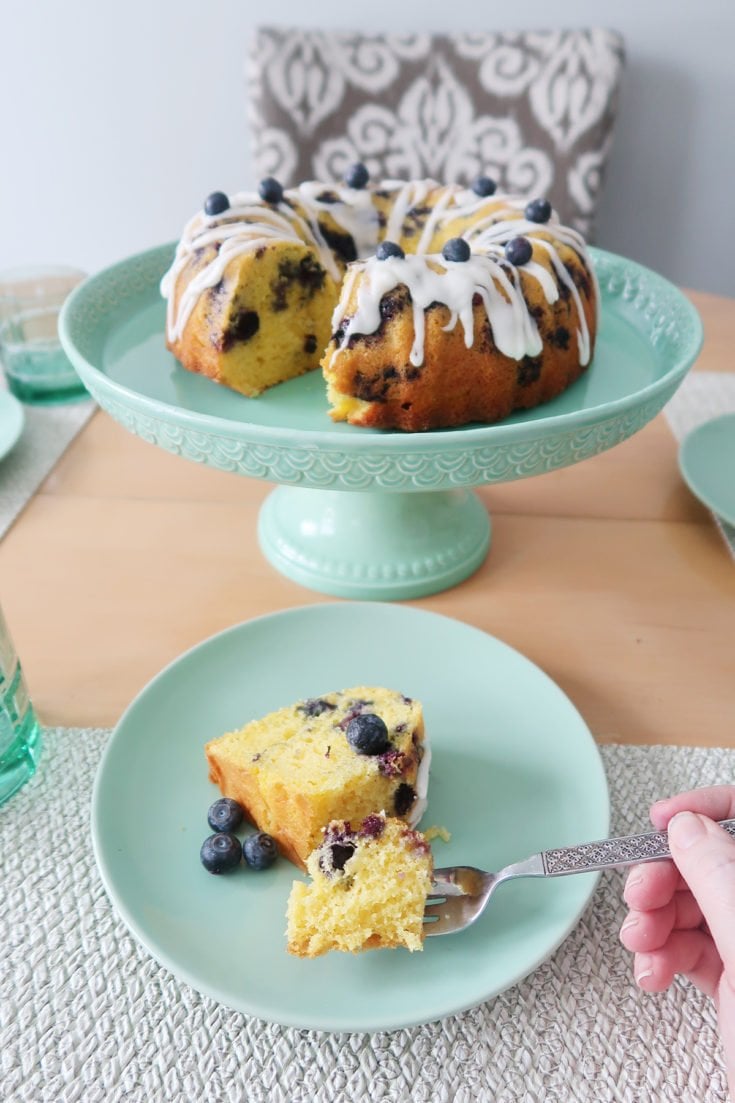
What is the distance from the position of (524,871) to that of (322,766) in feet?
0.52

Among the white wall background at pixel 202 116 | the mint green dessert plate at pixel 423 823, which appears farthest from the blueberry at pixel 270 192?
the white wall background at pixel 202 116

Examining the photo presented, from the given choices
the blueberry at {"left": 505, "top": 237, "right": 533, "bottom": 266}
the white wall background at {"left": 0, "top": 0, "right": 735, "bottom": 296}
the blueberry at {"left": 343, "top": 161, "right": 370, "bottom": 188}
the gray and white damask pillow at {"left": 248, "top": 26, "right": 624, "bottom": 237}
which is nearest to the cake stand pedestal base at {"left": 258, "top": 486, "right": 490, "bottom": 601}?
the blueberry at {"left": 505, "top": 237, "right": 533, "bottom": 266}

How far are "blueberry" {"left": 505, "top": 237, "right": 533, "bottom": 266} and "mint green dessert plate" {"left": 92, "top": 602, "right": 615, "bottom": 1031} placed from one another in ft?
1.42

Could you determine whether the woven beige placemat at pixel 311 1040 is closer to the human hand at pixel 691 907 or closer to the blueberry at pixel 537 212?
the human hand at pixel 691 907

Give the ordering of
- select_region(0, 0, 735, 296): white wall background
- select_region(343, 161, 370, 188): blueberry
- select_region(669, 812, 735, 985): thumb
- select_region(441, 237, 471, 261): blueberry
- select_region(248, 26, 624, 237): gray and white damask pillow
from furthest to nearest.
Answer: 1. select_region(0, 0, 735, 296): white wall background
2. select_region(248, 26, 624, 237): gray and white damask pillow
3. select_region(343, 161, 370, 188): blueberry
4. select_region(441, 237, 471, 261): blueberry
5. select_region(669, 812, 735, 985): thumb

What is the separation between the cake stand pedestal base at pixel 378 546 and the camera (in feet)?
3.17

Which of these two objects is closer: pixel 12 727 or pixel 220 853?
pixel 220 853

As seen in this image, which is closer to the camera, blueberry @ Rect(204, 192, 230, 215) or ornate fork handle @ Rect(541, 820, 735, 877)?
ornate fork handle @ Rect(541, 820, 735, 877)

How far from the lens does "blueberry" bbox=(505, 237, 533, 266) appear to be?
1006mm

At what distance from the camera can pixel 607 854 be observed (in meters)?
0.60

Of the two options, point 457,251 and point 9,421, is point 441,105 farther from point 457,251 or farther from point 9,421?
point 9,421

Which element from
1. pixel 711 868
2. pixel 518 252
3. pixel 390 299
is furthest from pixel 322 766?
pixel 518 252

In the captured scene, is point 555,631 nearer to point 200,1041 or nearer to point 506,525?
point 506,525

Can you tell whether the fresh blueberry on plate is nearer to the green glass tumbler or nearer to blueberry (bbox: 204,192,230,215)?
blueberry (bbox: 204,192,230,215)
